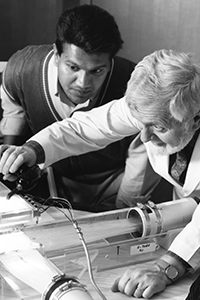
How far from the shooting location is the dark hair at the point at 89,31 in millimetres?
Result: 1937

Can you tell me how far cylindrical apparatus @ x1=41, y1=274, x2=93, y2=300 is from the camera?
98 centimetres

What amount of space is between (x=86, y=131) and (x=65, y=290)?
922mm

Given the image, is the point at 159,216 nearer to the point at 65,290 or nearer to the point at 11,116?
the point at 65,290

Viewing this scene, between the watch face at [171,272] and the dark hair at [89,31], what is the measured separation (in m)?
1.01

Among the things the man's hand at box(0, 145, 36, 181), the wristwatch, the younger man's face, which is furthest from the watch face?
the younger man's face

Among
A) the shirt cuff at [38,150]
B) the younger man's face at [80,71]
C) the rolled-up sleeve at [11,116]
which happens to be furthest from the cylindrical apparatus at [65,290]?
the rolled-up sleeve at [11,116]

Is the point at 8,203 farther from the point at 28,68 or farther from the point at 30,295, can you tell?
the point at 28,68

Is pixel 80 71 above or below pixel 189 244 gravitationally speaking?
above

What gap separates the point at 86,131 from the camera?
1.84 meters

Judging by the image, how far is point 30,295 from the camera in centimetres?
111

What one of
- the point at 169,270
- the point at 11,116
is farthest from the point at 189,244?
the point at 11,116

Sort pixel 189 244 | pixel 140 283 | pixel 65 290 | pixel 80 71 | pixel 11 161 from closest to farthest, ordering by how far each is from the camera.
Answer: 1. pixel 65 290
2. pixel 140 283
3. pixel 189 244
4. pixel 11 161
5. pixel 80 71

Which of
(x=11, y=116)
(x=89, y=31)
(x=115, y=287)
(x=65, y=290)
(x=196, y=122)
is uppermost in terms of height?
(x=89, y=31)

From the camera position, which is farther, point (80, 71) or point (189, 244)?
point (80, 71)
